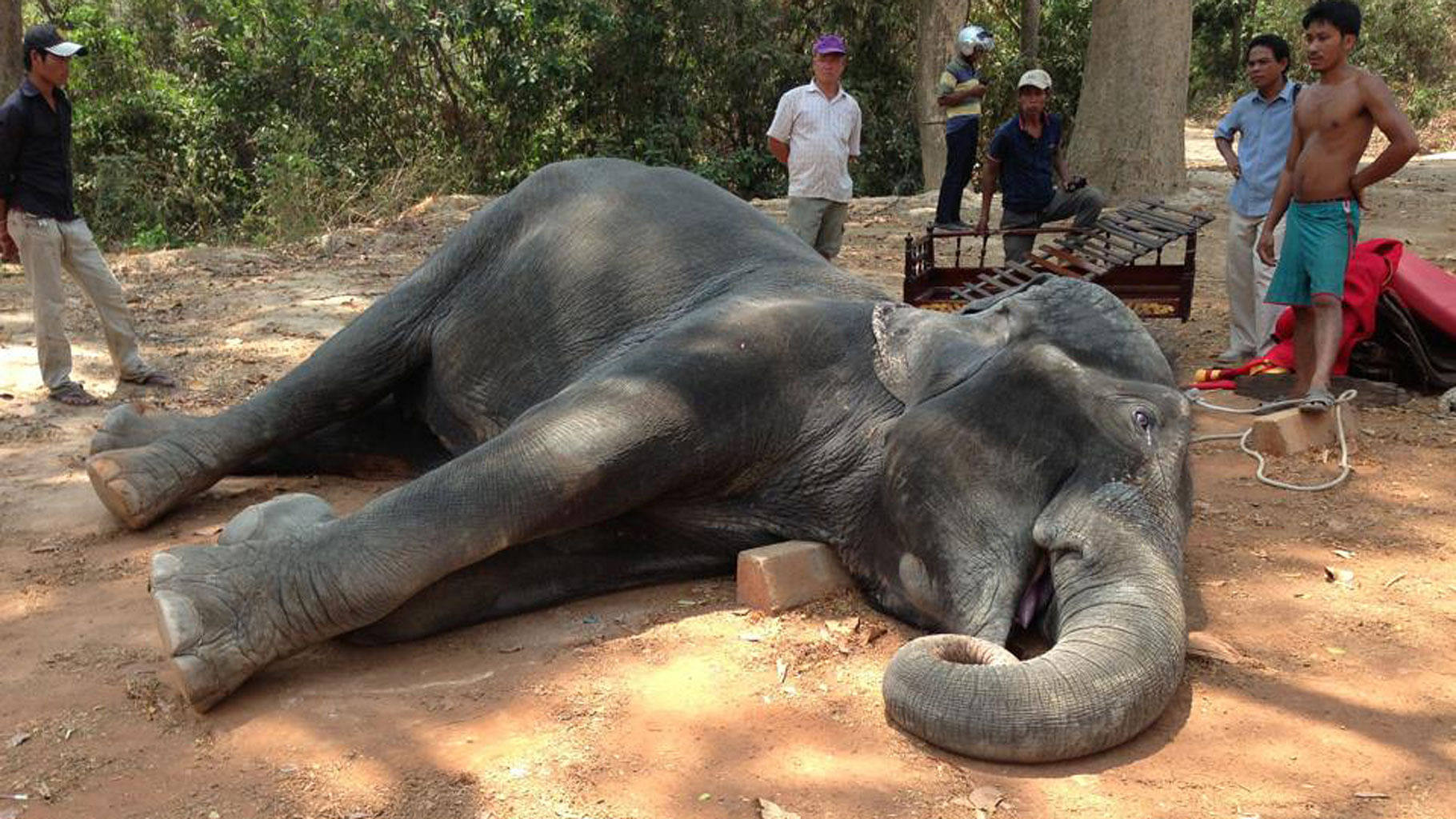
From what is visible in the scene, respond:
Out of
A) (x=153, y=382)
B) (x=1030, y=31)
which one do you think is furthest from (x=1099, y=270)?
(x=1030, y=31)

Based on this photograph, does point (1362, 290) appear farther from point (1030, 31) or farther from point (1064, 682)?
point (1030, 31)

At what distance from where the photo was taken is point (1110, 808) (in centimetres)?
A: 264

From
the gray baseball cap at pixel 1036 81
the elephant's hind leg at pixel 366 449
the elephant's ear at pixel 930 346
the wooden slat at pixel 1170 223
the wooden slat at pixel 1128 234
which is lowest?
the elephant's hind leg at pixel 366 449

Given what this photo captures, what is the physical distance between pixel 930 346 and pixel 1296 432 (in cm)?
251

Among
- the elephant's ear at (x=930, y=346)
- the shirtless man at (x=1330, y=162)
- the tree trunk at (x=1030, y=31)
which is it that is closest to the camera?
the elephant's ear at (x=930, y=346)

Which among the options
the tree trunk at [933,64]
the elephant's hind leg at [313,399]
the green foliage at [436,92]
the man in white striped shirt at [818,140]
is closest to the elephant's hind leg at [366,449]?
the elephant's hind leg at [313,399]

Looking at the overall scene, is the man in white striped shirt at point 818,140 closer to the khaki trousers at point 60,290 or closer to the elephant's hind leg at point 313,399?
the elephant's hind leg at point 313,399

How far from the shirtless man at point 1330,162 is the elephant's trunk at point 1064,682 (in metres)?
3.25

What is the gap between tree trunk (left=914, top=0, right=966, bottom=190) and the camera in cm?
1595

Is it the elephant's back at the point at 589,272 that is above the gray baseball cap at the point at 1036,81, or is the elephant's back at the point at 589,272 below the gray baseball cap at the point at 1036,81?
below

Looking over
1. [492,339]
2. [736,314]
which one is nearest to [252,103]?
[492,339]

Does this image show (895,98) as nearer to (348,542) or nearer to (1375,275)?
(1375,275)

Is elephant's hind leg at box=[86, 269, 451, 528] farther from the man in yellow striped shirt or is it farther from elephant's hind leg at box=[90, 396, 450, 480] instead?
the man in yellow striped shirt

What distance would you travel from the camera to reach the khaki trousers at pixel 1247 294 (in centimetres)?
732
